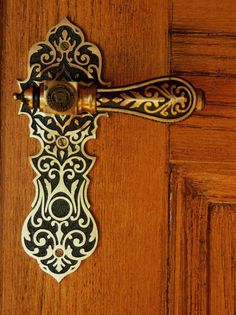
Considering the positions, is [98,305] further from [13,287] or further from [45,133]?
[45,133]

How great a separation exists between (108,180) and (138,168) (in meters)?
0.04

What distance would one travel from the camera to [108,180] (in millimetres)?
486

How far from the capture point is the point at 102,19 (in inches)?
19.1

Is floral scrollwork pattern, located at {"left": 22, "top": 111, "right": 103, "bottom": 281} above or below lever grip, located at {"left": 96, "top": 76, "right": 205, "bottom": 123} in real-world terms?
below

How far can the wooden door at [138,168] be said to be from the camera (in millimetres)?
477

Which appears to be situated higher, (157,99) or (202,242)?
(157,99)

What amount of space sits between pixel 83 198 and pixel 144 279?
4.4 inches

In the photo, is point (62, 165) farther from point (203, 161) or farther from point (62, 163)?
point (203, 161)

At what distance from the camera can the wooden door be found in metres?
0.48

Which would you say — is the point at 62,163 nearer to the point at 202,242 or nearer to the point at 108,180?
the point at 108,180

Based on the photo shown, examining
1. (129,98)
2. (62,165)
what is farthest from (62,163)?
(129,98)

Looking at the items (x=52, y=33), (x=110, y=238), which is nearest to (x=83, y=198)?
(x=110, y=238)

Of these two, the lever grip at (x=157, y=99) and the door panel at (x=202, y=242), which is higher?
the lever grip at (x=157, y=99)

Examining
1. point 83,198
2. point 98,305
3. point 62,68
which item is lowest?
point 98,305
